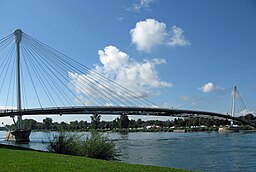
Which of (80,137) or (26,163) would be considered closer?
(26,163)

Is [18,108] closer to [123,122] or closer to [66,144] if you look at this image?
[66,144]

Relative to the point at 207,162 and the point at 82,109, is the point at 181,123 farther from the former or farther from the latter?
the point at 207,162

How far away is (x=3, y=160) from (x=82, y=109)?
53684mm

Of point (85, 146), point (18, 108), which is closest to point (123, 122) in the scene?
point (18, 108)

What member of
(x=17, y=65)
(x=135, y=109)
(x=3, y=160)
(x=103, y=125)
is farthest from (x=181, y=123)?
(x=3, y=160)

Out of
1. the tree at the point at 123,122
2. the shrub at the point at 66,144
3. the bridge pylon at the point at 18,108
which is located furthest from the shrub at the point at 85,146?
the tree at the point at 123,122

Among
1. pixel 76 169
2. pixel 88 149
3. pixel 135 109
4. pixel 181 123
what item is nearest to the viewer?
pixel 76 169

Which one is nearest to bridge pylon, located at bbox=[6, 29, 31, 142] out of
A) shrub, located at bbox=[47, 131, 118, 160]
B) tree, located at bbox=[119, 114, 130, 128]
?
shrub, located at bbox=[47, 131, 118, 160]

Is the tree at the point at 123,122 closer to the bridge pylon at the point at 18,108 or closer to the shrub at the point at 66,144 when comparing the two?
the bridge pylon at the point at 18,108

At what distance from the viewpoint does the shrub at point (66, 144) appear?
27953mm

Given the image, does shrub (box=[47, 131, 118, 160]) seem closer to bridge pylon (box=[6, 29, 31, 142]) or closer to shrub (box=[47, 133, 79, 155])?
shrub (box=[47, 133, 79, 155])

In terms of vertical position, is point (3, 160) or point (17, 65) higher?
point (17, 65)

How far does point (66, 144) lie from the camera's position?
92.7ft

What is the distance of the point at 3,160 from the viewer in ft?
55.9
